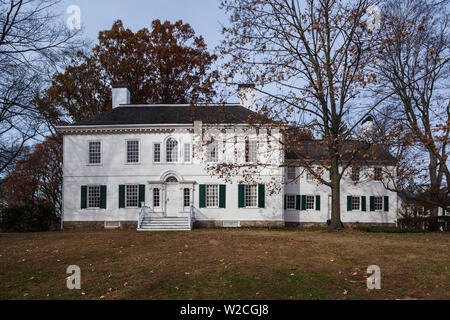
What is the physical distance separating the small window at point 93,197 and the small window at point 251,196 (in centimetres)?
992

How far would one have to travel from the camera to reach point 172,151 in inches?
912

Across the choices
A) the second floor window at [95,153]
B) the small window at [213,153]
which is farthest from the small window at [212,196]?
the second floor window at [95,153]

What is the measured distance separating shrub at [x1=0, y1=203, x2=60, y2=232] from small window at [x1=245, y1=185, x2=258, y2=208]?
44.8 feet

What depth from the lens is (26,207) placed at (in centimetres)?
2341

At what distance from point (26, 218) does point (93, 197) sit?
461cm

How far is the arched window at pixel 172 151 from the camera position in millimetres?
23156

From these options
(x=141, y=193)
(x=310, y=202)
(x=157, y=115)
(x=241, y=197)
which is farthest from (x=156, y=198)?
(x=310, y=202)

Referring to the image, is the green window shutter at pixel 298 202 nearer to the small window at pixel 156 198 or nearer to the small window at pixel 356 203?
the small window at pixel 356 203

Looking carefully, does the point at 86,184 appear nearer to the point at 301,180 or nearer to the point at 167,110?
the point at 167,110

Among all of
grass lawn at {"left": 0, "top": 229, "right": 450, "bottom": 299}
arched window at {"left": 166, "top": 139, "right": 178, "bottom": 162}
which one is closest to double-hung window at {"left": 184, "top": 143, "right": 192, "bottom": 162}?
arched window at {"left": 166, "top": 139, "right": 178, "bottom": 162}

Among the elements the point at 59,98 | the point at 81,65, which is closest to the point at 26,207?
the point at 59,98
